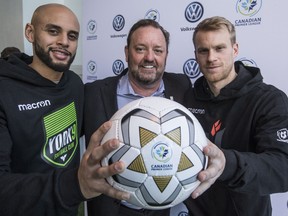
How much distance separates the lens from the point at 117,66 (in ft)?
7.23

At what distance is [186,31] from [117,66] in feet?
2.23

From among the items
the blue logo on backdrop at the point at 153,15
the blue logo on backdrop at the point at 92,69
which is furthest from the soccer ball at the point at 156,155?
the blue logo on backdrop at the point at 92,69

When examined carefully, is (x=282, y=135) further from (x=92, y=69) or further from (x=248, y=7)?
(x=92, y=69)

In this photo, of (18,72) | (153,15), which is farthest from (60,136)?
(153,15)

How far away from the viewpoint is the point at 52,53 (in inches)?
53.8

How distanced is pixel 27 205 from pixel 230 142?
807 millimetres

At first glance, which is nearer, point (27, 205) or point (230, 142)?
point (27, 205)

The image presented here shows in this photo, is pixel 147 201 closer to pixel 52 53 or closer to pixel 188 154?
pixel 188 154

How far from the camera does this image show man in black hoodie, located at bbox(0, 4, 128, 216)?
70 cm

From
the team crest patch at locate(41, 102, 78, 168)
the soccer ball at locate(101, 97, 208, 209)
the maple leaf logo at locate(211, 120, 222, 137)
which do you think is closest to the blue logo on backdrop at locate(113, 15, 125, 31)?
the team crest patch at locate(41, 102, 78, 168)

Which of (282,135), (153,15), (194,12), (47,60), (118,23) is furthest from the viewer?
(118,23)

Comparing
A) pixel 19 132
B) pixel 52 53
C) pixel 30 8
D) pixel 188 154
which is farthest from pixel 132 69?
pixel 30 8

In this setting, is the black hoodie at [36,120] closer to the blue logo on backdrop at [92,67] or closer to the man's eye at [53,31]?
the man's eye at [53,31]

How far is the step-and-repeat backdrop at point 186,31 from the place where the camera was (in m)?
1.45
